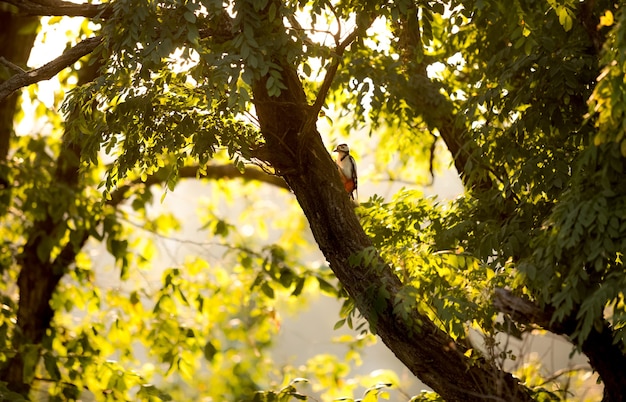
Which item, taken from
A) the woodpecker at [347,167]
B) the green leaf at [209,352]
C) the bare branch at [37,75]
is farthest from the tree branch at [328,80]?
the green leaf at [209,352]

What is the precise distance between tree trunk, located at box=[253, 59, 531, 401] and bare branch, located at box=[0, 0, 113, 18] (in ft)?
3.31

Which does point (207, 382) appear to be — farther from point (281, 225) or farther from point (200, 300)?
point (200, 300)

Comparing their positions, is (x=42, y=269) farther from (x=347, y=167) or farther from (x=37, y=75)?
(x=37, y=75)

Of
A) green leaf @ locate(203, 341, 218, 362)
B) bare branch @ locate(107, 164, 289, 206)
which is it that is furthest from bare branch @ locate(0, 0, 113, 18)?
green leaf @ locate(203, 341, 218, 362)

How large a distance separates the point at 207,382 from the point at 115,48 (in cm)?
985

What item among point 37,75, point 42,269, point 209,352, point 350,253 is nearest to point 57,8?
point 37,75

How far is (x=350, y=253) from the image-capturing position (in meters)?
4.82

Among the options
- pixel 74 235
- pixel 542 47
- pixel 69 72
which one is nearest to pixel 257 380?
pixel 74 235

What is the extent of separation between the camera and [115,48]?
4.20 metres

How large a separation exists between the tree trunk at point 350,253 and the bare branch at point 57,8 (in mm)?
1010

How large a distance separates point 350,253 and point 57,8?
6.96 feet

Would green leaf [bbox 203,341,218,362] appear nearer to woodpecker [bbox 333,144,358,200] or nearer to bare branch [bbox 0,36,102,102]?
woodpecker [bbox 333,144,358,200]

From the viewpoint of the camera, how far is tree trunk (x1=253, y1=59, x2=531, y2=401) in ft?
15.4

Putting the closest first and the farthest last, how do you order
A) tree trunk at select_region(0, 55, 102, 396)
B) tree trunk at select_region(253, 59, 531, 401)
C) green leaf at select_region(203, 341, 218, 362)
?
tree trunk at select_region(253, 59, 531, 401) < tree trunk at select_region(0, 55, 102, 396) < green leaf at select_region(203, 341, 218, 362)
